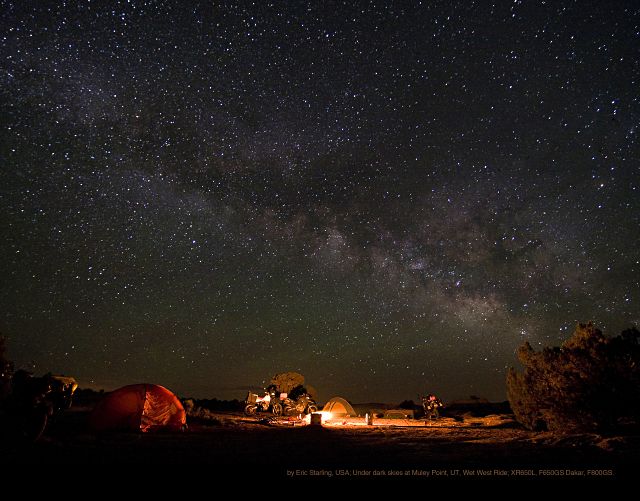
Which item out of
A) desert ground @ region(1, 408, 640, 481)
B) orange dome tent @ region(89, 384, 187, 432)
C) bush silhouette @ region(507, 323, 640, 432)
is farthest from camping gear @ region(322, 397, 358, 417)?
bush silhouette @ region(507, 323, 640, 432)

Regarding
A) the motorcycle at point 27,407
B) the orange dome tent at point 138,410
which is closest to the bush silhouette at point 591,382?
the orange dome tent at point 138,410

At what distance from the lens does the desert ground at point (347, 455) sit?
816 cm

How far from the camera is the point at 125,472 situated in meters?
7.67

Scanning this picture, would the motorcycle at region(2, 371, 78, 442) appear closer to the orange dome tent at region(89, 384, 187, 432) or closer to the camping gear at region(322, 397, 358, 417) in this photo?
the orange dome tent at region(89, 384, 187, 432)

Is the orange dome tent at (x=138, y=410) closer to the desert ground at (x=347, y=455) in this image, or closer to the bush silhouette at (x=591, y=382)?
the desert ground at (x=347, y=455)

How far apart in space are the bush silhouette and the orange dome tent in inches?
644

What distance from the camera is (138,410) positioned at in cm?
1702

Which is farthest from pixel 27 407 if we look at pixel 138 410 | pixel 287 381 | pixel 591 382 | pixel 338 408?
pixel 287 381

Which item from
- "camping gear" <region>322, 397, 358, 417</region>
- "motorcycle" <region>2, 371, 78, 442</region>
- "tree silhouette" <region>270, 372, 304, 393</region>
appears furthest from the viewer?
"tree silhouette" <region>270, 372, 304, 393</region>

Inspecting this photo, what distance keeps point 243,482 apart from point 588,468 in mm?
7667

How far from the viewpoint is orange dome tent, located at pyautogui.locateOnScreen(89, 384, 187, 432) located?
16578 mm

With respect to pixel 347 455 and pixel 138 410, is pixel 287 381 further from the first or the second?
pixel 347 455

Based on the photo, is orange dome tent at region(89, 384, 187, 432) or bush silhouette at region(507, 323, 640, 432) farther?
orange dome tent at region(89, 384, 187, 432)

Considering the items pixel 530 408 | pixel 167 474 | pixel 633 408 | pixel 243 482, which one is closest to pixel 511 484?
pixel 243 482
